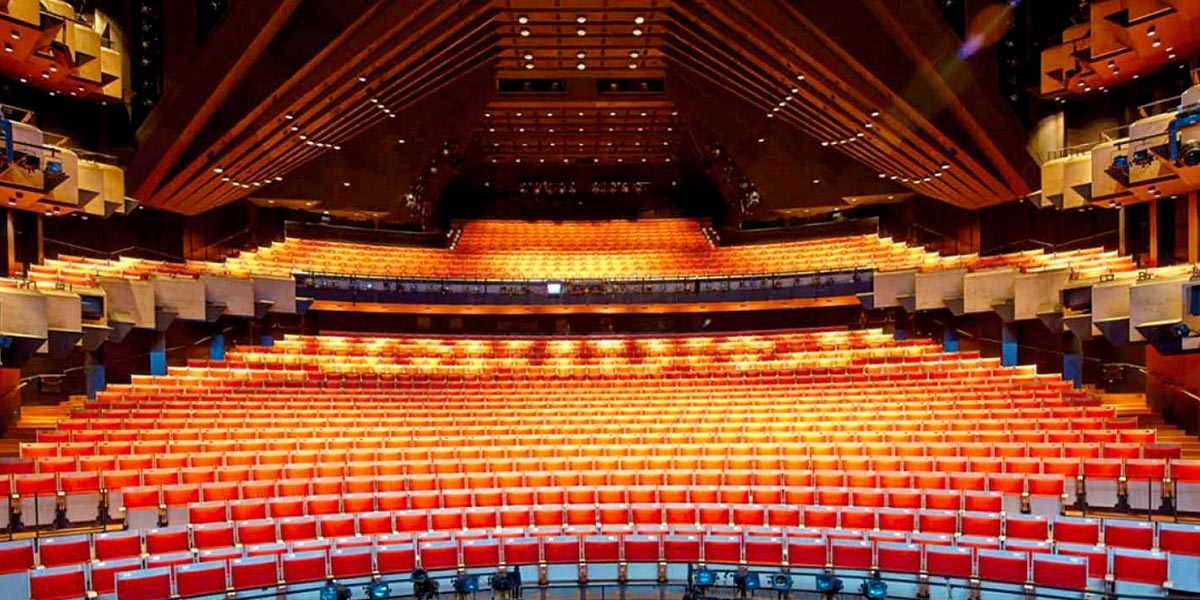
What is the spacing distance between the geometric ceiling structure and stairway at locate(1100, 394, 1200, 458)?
3172mm

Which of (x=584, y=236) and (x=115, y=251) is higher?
(x=584, y=236)

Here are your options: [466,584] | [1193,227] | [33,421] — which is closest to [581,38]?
[1193,227]

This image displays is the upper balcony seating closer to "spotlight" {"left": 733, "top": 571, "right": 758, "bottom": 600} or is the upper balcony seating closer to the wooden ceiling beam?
the wooden ceiling beam

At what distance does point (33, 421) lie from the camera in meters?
9.92

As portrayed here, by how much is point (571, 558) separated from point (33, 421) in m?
6.73

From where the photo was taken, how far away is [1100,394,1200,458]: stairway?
8.16 metres

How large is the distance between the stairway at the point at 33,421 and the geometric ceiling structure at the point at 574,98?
2.95 metres

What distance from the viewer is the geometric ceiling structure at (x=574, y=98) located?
33.5 ft

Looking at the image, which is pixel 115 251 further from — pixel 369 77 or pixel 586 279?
pixel 586 279

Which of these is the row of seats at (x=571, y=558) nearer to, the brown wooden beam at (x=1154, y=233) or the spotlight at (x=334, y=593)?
the spotlight at (x=334, y=593)

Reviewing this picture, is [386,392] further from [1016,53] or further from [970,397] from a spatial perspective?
[1016,53]

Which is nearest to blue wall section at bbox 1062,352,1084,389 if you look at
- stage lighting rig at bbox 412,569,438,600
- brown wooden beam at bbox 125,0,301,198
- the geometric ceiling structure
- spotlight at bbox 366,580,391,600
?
the geometric ceiling structure

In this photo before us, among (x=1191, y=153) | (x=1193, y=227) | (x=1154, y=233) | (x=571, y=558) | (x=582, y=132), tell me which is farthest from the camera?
(x=582, y=132)

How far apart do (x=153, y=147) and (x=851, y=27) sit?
789 centimetres
